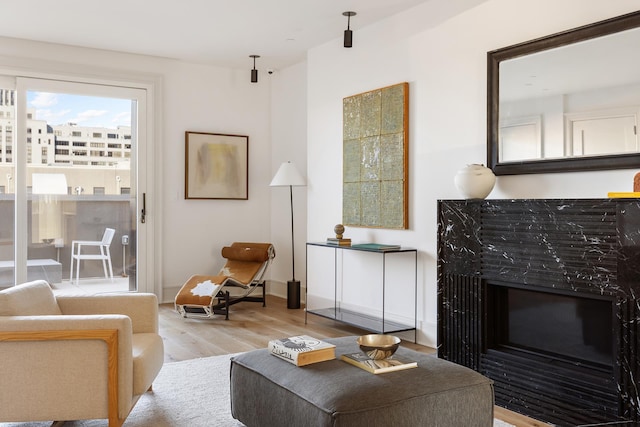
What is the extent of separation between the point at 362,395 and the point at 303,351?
440 millimetres

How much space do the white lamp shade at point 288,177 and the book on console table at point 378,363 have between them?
340 cm

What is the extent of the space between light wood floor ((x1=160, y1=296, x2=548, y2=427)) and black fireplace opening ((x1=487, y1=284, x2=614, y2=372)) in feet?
3.12

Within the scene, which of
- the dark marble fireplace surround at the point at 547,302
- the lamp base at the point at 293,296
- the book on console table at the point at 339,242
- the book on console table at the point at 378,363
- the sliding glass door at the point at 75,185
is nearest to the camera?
the book on console table at the point at 378,363

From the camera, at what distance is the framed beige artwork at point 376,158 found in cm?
473

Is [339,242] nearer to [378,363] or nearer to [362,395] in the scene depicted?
[378,363]

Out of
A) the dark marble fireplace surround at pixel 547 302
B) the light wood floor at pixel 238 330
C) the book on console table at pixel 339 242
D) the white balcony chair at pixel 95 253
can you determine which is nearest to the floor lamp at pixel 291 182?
the light wood floor at pixel 238 330

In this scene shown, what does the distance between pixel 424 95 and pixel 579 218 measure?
191 centimetres

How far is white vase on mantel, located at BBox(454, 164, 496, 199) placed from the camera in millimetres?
3684

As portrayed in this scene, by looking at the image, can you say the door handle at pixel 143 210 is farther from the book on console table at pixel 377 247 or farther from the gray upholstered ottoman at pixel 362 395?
the gray upholstered ottoman at pixel 362 395

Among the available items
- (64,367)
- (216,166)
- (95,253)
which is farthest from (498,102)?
(95,253)

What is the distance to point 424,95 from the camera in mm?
4551

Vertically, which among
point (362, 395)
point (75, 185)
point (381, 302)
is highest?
point (75, 185)

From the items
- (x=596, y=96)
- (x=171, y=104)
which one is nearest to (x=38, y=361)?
(x=596, y=96)

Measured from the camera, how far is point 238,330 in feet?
16.6
